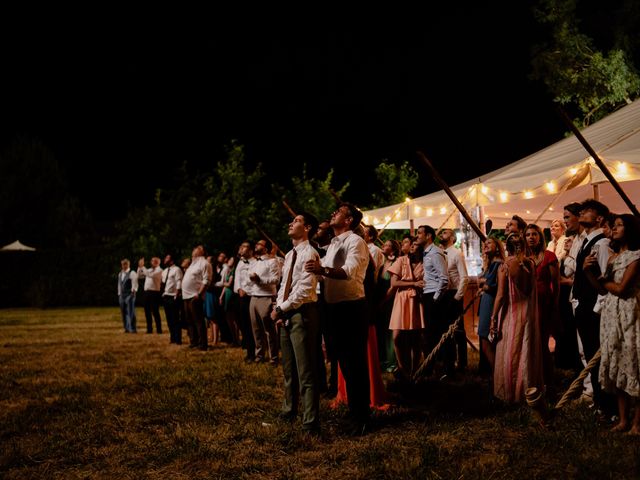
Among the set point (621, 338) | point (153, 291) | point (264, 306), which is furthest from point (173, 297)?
point (621, 338)

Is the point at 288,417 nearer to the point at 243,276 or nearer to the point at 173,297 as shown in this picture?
the point at 243,276

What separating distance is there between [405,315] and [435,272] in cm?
78

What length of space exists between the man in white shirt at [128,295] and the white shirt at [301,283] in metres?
11.8

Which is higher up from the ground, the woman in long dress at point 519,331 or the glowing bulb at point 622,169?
the glowing bulb at point 622,169

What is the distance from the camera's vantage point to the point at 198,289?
Answer: 11461mm

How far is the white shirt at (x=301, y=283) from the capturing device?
5137 millimetres

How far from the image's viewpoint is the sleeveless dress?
5812 mm

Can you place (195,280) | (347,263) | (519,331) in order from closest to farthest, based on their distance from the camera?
(347,263), (519,331), (195,280)

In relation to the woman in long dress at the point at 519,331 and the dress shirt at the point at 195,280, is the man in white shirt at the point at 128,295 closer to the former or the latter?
the dress shirt at the point at 195,280

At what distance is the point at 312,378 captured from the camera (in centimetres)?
516

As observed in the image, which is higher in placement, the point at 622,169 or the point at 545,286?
the point at 622,169

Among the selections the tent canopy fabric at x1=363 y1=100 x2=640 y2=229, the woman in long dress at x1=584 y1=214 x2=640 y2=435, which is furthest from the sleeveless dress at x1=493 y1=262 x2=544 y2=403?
the tent canopy fabric at x1=363 y1=100 x2=640 y2=229

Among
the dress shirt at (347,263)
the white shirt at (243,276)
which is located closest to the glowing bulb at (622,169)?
the dress shirt at (347,263)

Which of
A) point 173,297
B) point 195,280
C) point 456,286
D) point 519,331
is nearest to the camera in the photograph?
point 519,331
